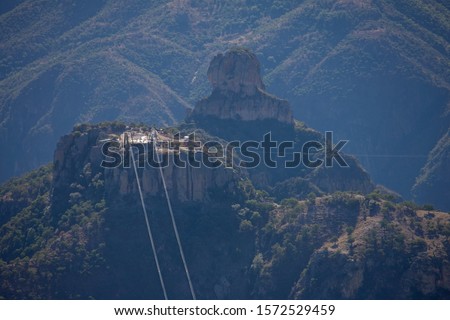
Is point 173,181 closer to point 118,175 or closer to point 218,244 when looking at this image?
point 118,175

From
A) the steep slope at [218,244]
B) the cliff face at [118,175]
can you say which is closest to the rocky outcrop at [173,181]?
the cliff face at [118,175]

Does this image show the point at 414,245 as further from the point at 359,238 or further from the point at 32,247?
the point at 32,247

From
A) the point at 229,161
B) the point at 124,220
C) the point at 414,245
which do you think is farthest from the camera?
the point at 229,161

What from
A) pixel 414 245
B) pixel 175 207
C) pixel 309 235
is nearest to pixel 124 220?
pixel 175 207

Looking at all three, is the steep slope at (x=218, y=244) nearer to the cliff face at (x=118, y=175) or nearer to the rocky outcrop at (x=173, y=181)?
the cliff face at (x=118, y=175)

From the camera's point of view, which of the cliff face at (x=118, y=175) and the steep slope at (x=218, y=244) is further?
the cliff face at (x=118, y=175)

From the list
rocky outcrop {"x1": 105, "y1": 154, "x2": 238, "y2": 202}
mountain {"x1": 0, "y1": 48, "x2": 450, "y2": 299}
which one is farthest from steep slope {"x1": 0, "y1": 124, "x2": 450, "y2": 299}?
rocky outcrop {"x1": 105, "y1": 154, "x2": 238, "y2": 202}

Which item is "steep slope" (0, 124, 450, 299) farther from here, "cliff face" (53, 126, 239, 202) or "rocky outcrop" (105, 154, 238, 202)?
"rocky outcrop" (105, 154, 238, 202)

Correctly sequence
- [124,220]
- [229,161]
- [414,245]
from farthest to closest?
1. [229,161]
2. [124,220]
3. [414,245]
